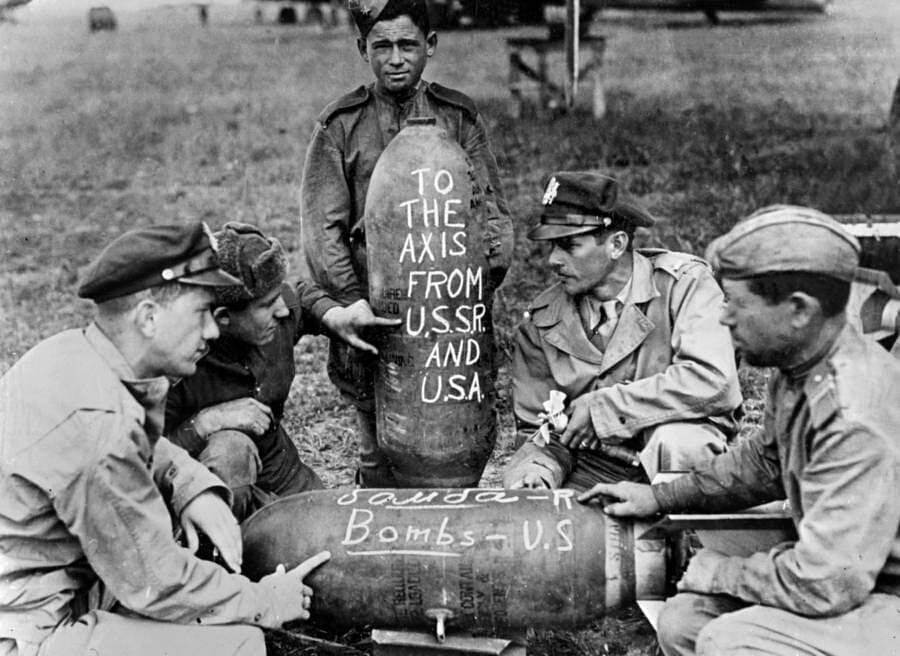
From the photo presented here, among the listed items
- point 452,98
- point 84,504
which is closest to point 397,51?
point 452,98

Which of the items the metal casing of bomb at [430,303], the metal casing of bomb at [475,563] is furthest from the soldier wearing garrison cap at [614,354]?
the metal casing of bomb at [475,563]

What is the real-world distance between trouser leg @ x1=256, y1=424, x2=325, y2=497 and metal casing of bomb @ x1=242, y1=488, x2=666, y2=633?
3.22 feet

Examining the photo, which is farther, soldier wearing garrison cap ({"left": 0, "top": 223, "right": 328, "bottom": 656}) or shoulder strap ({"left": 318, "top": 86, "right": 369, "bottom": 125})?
shoulder strap ({"left": 318, "top": 86, "right": 369, "bottom": 125})

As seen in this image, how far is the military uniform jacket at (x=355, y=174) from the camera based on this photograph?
17.7 ft

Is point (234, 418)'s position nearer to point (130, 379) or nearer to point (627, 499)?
point (130, 379)

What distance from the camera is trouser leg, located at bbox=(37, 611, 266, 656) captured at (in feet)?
11.5

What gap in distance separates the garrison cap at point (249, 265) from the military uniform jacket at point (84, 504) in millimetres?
1034

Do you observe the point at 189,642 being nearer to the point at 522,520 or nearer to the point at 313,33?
the point at 522,520

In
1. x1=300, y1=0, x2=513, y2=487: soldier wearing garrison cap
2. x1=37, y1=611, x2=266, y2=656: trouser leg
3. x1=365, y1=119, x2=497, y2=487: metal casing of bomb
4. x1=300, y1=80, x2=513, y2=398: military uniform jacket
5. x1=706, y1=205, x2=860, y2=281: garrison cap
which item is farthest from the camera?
x1=300, y1=80, x2=513, y2=398: military uniform jacket

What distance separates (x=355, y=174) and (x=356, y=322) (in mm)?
969

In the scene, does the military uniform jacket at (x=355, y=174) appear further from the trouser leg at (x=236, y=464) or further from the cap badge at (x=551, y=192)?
the trouser leg at (x=236, y=464)

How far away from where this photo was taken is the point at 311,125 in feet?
55.8

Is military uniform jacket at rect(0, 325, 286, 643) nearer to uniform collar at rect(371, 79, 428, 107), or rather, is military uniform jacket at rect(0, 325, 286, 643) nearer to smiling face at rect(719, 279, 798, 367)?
smiling face at rect(719, 279, 798, 367)

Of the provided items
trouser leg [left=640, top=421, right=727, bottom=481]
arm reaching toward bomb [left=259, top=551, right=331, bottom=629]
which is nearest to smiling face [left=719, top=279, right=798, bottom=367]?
trouser leg [left=640, top=421, right=727, bottom=481]
